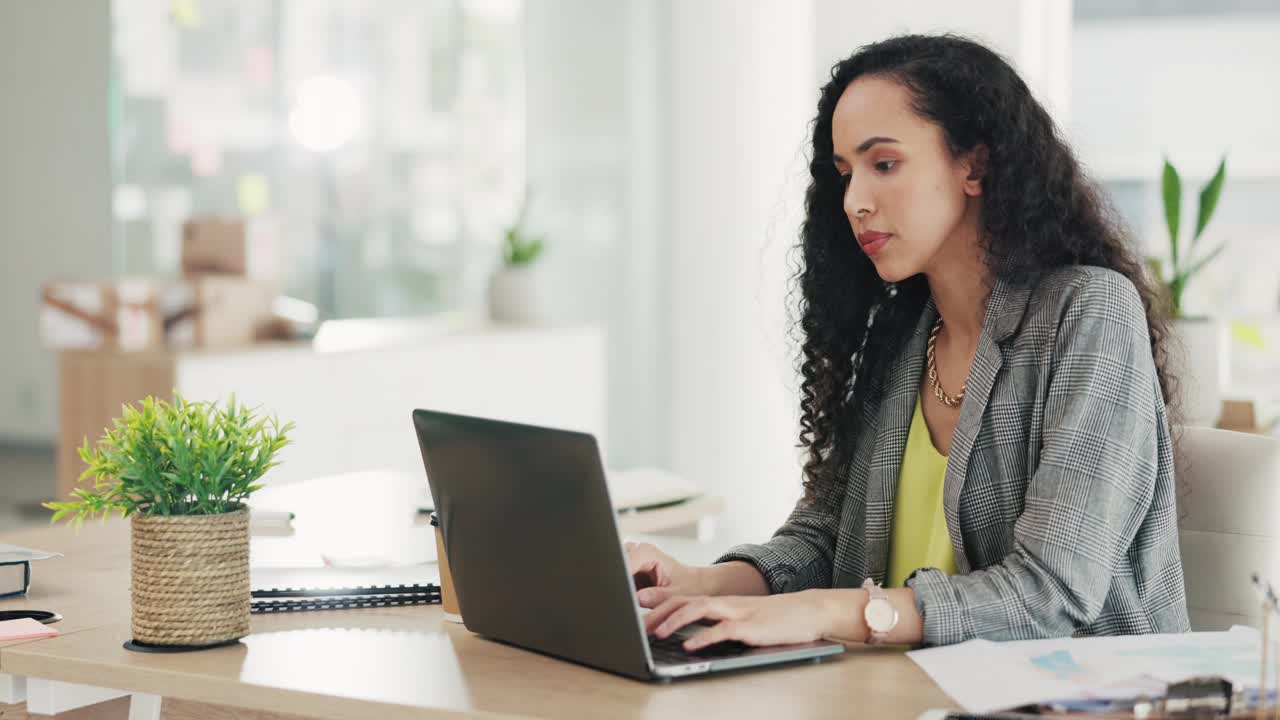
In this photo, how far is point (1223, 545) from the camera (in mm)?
1663

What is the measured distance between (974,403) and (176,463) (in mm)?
843

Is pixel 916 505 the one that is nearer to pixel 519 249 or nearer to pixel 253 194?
pixel 519 249

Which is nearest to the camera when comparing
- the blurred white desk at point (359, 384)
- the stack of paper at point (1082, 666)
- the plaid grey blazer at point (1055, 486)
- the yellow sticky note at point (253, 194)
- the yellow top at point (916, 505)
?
the stack of paper at point (1082, 666)

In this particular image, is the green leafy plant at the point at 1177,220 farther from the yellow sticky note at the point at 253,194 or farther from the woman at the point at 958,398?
the yellow sticky note at the point at 253,194

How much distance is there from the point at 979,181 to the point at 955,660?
24.0 inches

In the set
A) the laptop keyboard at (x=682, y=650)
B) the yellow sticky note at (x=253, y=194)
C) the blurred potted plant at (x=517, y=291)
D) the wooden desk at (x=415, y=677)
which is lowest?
the wooden desk at (x=415, y=677)

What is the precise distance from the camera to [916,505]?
171 centimetres

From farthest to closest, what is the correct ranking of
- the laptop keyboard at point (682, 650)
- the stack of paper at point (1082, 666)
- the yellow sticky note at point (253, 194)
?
1. the yellow sticky note at point (253, 194)
2. the laptop keyboard at point (682, 650)
3. the stack of paper at point (1082, 666)

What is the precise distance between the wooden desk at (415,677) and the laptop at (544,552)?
0.06 ft

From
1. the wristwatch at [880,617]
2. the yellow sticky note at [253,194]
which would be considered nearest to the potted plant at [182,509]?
the wristwatch at [880,617]

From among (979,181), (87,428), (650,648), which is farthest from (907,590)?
(87,428)

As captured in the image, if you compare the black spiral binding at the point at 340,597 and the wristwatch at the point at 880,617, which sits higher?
the wristwatch at the point at 880,617

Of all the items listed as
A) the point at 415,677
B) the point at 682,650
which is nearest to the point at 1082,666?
the point at 682,650

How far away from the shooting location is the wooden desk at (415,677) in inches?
46.3
